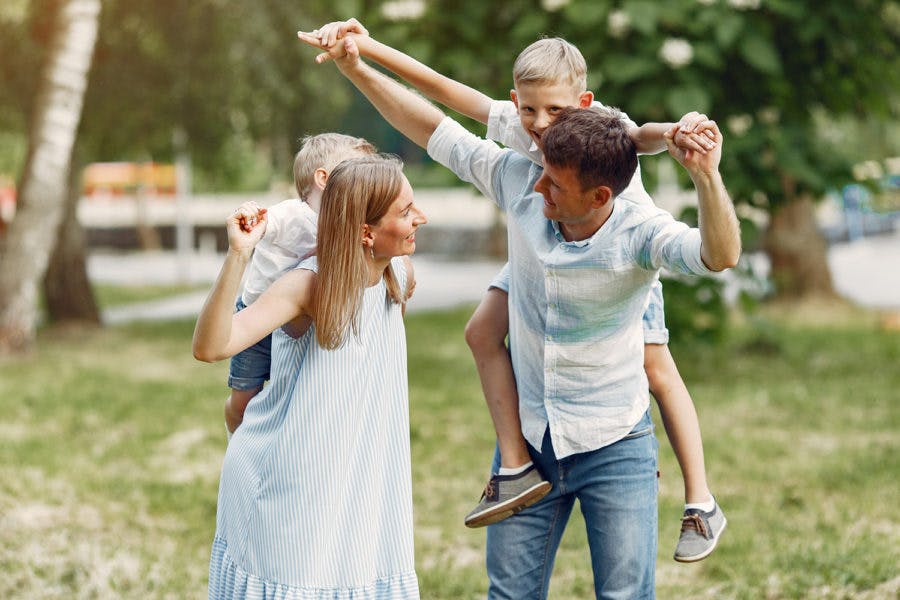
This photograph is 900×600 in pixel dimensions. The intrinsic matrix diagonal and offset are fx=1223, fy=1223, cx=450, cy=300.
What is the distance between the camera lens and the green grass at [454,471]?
15.6 ft

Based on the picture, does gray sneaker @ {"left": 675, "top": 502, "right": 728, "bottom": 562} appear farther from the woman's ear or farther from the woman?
the woman's ear

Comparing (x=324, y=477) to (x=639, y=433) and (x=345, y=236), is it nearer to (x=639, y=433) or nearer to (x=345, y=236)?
(x=345, y=236)

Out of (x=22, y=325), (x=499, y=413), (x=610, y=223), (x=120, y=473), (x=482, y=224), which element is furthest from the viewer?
(x=482, y=224)

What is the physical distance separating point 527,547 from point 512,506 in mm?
141

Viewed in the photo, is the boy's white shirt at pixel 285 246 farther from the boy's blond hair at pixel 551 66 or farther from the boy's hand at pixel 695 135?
the boy's hand at pixel 695 135

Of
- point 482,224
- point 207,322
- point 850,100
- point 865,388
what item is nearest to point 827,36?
point 850,100

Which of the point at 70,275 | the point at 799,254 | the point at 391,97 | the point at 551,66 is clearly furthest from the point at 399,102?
the point at 799,254

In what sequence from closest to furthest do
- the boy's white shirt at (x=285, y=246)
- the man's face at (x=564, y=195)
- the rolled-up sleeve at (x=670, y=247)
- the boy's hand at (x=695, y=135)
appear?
the boy's hand at (x=695, y=135)
the rolled-up sleeve at (x=670, y=247)
the man's face at (x=564, y=195)
the boy's white shirt at (x=285, y=246)

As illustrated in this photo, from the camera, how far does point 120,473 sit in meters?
6.50

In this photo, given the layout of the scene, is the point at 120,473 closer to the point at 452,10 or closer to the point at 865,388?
the point at 452,10

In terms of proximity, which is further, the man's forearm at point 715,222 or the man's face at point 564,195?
the man's face at point 564,195

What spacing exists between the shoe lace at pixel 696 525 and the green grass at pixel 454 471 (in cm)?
163

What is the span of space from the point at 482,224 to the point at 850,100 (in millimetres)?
13649

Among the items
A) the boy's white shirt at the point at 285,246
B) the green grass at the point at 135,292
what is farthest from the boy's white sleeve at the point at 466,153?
the green grass at the point at 135,292
